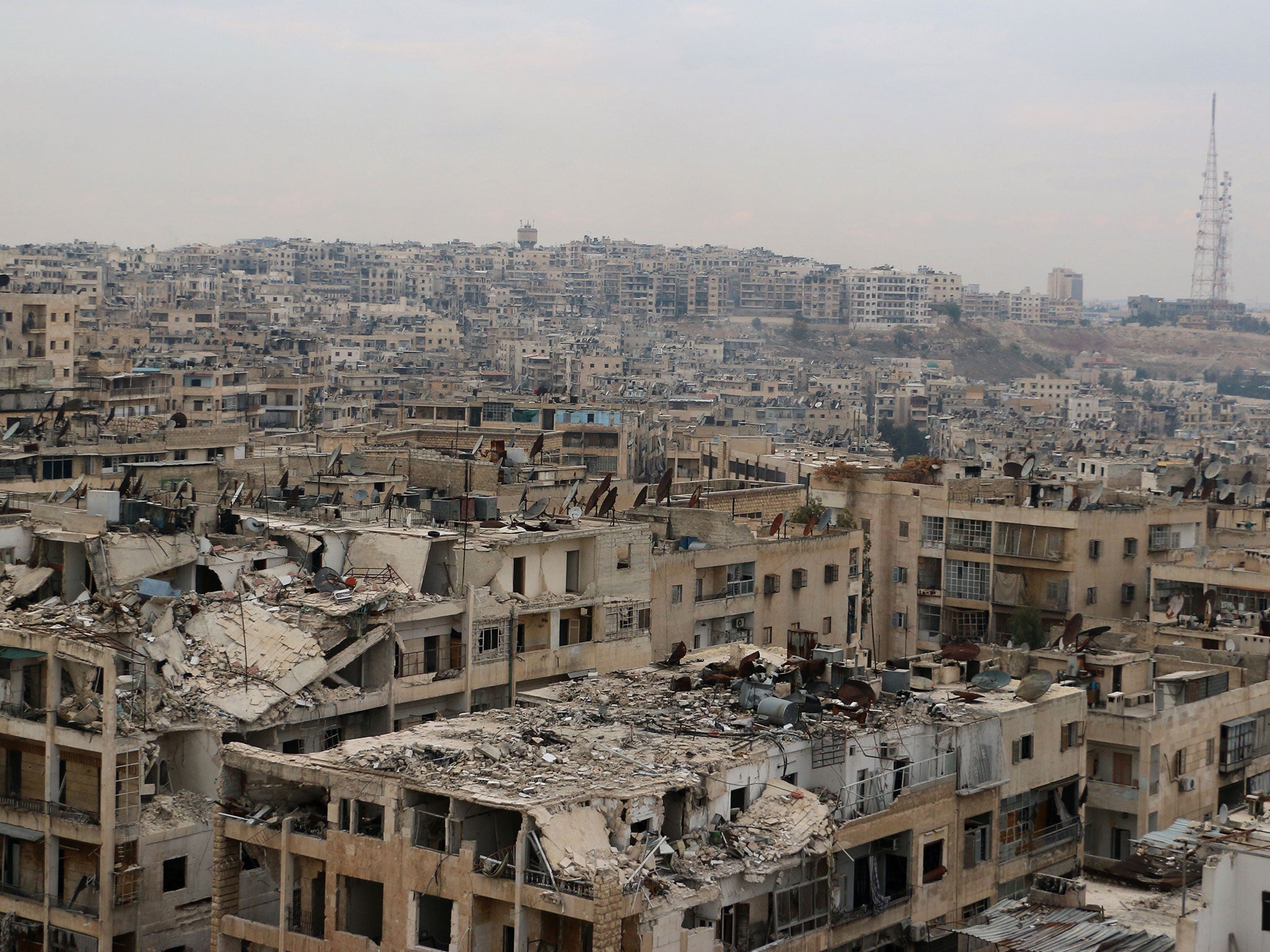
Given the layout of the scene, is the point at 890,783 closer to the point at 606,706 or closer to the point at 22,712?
the point at 606,706

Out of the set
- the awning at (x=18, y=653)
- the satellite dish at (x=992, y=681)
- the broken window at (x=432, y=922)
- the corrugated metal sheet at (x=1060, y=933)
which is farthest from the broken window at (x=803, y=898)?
the awning at (x=18, y=653)

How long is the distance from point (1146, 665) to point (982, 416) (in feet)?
251

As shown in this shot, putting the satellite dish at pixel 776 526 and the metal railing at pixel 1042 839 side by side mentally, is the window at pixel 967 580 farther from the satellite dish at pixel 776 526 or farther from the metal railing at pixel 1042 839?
the metal railing at pixel 1042 839

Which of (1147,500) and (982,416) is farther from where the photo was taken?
(982,416)

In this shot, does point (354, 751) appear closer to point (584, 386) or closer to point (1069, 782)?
point (1069, 782)

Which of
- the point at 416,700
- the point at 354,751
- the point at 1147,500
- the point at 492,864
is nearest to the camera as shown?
the point at 492,864

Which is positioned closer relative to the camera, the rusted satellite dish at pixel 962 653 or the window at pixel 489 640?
the rusted satellite dish at pixel 962 653

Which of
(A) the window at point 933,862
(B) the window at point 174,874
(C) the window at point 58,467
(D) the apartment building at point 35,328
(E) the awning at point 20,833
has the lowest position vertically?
(B) the window at point 174,874

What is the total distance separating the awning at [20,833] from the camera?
20.4 m

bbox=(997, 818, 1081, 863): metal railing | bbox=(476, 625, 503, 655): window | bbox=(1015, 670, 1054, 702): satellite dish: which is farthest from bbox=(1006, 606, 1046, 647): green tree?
bbox=(476, 625, 503, 655): window

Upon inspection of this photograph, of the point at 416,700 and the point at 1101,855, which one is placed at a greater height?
the point at 416,700

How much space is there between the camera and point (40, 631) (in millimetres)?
20875

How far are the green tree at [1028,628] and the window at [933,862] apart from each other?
606 inches

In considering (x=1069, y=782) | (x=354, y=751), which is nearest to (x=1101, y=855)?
(x=1069, y=782)
